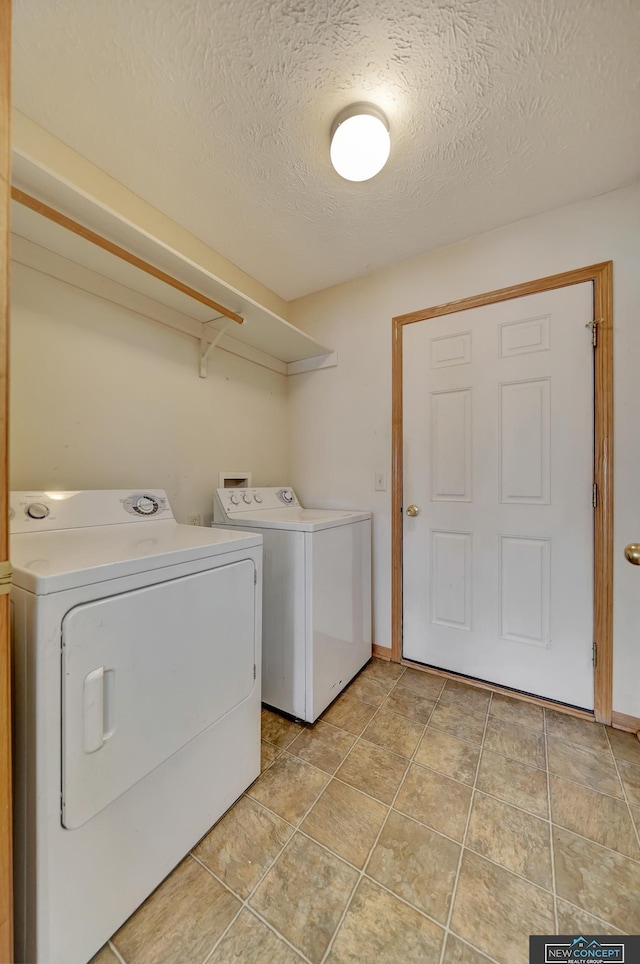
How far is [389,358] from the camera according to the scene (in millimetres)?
2053

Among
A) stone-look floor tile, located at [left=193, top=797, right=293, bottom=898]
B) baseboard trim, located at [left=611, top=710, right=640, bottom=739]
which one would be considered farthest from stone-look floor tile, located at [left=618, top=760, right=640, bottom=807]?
stone-look floor tile, located at [left=193, top=797, right=293, bottom=898]

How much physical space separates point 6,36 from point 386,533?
2.06 metres

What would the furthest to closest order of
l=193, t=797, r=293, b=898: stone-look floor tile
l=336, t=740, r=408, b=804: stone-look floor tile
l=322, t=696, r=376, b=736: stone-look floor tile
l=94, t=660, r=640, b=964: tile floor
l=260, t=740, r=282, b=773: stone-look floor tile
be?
1. l=322, t=696, r=376, b=736: stone-look floor tile
2. l=260, t=740, r=282, b=773: stone-look floor tile
3. l=336, t=740, r=408, b=804: stone-look floor tile
4. l=193, t=797, r=293, b=898: stone-look floor tile
5. l=94, t=660, r=640, b=964: tile floor

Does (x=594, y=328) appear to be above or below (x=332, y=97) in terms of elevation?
below

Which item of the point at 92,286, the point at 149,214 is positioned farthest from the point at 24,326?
the point at 149,214

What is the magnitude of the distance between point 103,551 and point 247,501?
3.42 ft

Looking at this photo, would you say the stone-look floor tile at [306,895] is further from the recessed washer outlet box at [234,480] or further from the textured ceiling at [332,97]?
the textured ceiling at [332,97]

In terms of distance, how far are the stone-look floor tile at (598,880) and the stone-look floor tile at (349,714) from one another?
0.73 meters

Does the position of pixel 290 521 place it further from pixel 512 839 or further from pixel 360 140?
pixel 360 140

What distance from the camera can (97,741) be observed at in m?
0.76

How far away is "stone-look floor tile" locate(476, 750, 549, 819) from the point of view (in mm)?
1138

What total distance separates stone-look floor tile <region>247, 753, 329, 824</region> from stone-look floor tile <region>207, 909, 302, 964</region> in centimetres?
27

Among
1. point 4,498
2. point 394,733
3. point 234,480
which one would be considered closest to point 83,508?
point 4,498

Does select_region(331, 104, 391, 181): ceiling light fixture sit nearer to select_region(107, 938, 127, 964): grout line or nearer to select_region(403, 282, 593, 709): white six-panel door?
select_region(403, 282, 593, 709): white six-panel door
